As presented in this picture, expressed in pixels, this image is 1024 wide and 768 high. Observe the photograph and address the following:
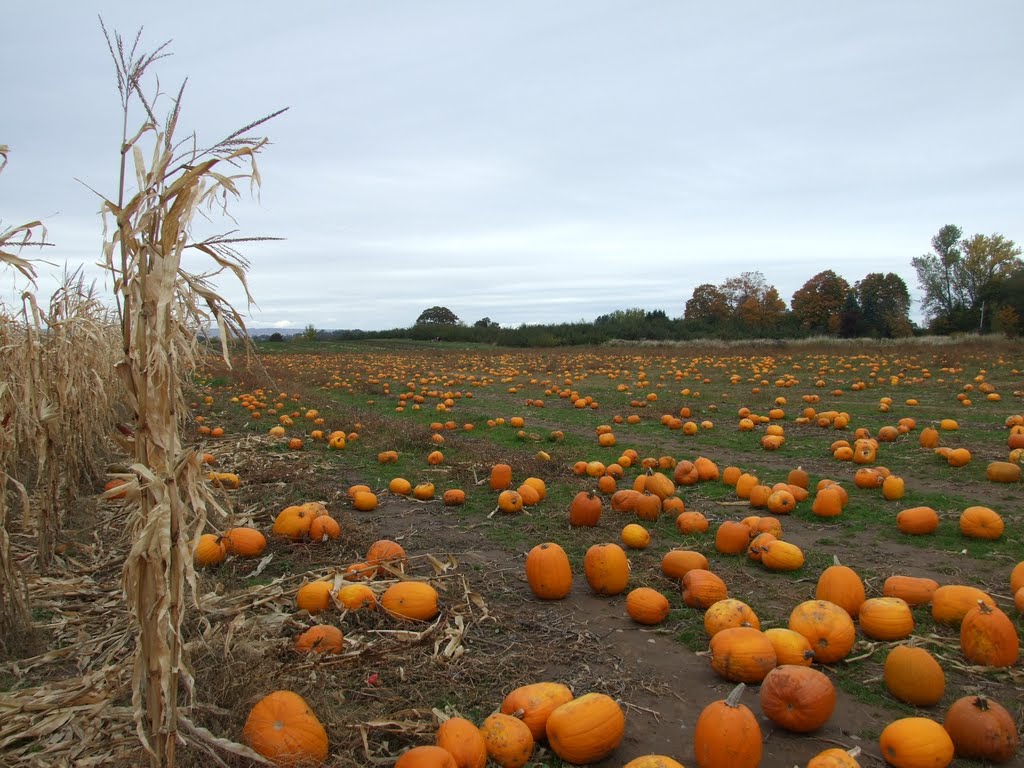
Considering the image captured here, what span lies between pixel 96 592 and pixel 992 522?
7.75 m

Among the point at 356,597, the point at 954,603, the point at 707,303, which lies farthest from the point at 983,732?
the point at 707,303

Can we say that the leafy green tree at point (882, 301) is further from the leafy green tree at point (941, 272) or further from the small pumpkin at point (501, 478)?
the small pumpkin at point (501, 478)

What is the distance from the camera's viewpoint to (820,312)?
71.9m

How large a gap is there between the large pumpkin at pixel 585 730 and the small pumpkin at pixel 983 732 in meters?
1.60

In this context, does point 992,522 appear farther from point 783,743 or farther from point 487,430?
point 487,430

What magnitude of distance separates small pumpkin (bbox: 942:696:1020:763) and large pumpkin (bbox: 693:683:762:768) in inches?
39.1

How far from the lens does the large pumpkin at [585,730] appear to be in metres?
3.13

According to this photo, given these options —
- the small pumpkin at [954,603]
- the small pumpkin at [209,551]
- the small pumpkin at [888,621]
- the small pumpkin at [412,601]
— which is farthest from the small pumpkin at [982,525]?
the small pumpkin at [209,551]

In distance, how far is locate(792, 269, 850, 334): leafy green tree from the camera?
233 feet

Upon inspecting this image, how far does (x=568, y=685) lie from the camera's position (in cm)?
382

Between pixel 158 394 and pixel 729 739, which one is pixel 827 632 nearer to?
pixel 729 739

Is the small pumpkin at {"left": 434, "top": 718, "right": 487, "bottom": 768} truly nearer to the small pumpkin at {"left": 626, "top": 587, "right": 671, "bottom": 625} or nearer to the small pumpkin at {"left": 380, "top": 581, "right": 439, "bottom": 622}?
the small pumpkin at {"left": 380, "top": 581, "right": 439, "bottom": 622}

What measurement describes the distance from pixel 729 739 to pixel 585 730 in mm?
659

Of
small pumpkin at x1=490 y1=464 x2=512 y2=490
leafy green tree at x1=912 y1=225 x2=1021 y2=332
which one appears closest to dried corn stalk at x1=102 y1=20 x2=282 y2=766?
small pumpkin at x1=490 y1=464 x2=512 y2=490
